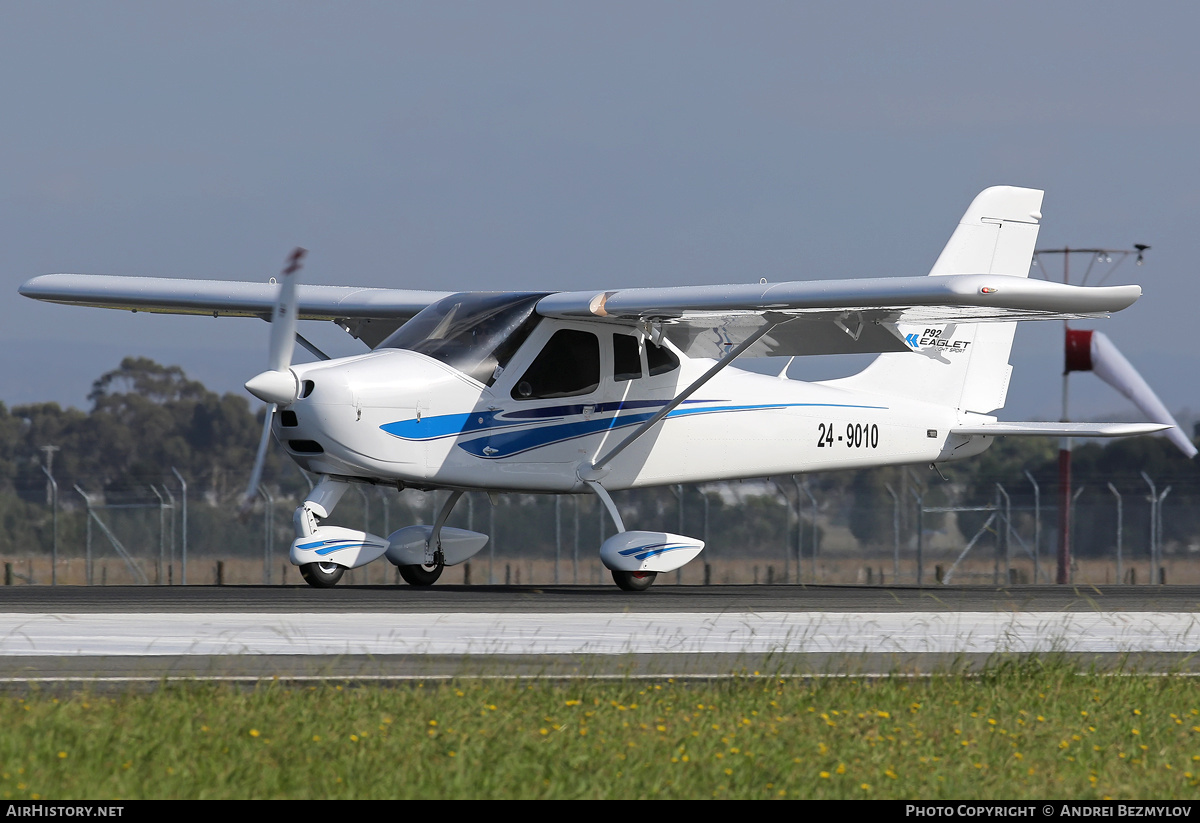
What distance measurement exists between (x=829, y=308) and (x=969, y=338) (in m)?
5.71

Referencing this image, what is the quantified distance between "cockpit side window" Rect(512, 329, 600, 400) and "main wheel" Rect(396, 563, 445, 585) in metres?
2.54

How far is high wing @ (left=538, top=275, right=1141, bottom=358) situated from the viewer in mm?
15016

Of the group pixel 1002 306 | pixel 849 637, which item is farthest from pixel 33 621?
pixel 1002 306

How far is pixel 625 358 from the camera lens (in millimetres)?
18078

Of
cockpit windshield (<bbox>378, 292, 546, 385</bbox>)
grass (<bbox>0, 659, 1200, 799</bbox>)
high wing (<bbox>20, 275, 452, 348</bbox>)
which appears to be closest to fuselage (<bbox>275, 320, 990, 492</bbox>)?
cockpit windshield (<bbox>378, 292, 546, 385</bbox>)

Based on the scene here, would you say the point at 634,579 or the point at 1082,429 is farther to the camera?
the point at 1082,429

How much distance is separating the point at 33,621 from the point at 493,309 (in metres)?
6.56

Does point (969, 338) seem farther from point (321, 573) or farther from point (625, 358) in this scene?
point (321, 573)

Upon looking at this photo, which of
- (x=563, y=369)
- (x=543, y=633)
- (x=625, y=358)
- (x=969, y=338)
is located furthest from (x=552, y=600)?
(x=969, y=338)

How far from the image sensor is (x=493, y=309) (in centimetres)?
1689

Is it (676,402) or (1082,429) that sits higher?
(676,402)

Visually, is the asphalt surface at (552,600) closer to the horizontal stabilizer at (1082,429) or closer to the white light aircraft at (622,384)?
the white light aircraft at (622,384)

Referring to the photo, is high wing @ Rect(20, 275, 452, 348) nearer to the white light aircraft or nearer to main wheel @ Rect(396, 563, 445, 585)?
the white light aircraft
